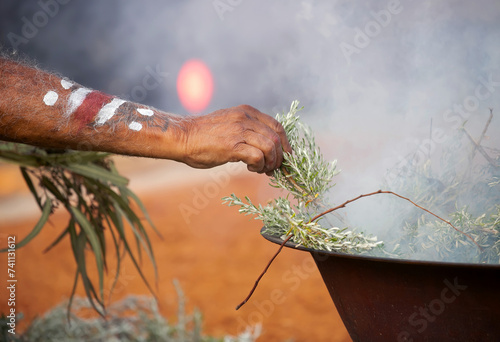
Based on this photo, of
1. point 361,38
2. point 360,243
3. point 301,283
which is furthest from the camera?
point 301,283

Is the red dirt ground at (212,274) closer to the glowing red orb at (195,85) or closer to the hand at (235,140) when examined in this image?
the hand at (235,140)

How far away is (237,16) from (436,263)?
44.7ft

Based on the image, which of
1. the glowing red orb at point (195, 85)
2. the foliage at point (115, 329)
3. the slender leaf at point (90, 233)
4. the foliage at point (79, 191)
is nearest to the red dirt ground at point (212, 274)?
the foliage at point (115, 329)

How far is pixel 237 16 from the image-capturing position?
1385 cm

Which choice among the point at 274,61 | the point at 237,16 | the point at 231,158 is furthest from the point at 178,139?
the point at 237,16

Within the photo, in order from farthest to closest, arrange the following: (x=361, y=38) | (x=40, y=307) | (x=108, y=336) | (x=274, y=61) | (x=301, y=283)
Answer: (x=274, y=61), (x=301, y=283), (x=40, y=307), (x=108, y=336), (x=361, y=38)

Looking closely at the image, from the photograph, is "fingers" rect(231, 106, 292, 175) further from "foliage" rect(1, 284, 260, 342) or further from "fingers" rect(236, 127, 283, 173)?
"foliage" rect(1, 284, 260, 342)

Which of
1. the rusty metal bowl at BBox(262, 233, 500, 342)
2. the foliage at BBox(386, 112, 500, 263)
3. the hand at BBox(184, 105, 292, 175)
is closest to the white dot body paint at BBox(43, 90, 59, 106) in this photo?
the hand at BBox(184, 105, 292, 175)

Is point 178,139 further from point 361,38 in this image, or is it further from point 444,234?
point 361,38

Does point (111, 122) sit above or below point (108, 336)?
above

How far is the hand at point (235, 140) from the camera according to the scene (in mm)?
1360

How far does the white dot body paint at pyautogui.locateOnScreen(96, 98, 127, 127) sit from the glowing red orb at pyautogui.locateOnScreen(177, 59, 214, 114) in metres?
12.3

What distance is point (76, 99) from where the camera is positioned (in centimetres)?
145

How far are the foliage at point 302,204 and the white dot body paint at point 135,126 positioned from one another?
1.07 feet
